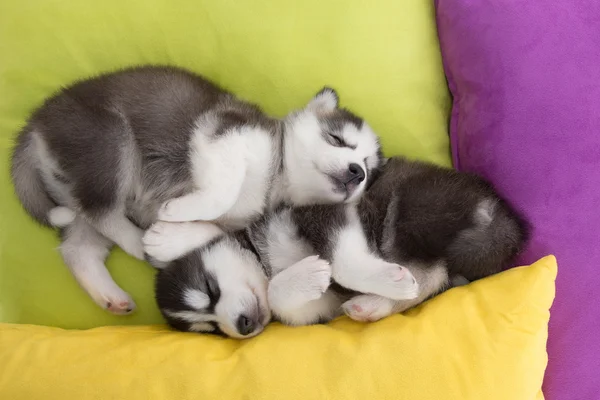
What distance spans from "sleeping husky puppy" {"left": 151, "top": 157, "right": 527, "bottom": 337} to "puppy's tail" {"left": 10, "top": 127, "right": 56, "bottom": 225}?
1.78 feet

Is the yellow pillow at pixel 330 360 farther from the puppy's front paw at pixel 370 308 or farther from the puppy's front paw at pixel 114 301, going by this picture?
the puppy's front paw at pixel 114 301

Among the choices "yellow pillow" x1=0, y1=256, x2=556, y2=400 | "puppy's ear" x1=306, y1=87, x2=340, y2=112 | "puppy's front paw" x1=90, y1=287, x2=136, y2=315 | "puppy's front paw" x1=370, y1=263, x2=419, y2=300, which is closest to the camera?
"yellow pillow" x1=0, y1=256, x2=556, y2=400

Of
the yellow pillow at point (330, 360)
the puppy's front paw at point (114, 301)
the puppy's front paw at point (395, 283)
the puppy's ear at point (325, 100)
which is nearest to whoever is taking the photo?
the yellow pillow at point (330, 360)

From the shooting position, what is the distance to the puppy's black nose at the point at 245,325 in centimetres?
175

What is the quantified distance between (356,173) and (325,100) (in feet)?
1.23

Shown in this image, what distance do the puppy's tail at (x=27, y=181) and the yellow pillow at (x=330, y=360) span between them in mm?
532

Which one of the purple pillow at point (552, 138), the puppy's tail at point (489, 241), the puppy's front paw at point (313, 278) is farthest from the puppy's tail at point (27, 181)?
the purple pillow at point (552, 138)

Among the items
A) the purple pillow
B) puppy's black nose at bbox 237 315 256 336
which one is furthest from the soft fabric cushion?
puppy's black nose at bbox 237 315 256 336

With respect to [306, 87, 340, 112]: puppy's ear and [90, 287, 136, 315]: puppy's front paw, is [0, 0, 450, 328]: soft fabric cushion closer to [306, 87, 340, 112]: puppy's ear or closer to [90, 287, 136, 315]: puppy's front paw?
[306, 87, 340, 112]: puppy's ear

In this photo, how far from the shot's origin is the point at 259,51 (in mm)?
2223

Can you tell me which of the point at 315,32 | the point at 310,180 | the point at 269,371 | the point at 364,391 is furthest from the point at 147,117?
the point at 364,391

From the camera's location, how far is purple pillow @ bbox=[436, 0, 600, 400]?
5.96ft

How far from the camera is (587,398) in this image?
1842 mm

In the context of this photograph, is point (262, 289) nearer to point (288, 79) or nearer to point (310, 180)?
point (310, 180)
